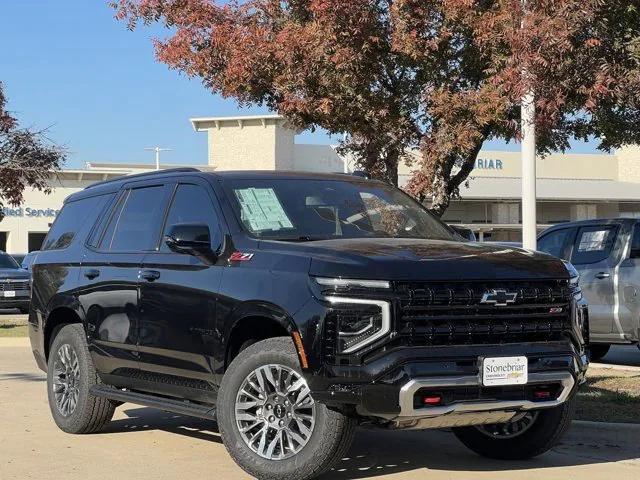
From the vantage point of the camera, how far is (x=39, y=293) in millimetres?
9602

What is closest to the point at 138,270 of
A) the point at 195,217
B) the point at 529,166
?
the point at 195,217

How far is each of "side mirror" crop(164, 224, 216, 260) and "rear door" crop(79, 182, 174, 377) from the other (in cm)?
82

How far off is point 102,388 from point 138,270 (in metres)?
1.12

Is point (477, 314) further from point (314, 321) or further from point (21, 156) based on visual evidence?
point (21, 156)

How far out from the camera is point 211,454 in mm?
8141

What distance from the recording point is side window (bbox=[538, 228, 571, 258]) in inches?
575

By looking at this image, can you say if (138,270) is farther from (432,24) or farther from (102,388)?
(432,24)

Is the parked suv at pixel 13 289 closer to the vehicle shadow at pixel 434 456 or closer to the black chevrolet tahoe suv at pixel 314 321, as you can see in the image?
the black chevrolet tahoe suv at pixel 314 321

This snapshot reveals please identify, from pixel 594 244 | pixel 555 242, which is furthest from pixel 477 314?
pixel 555 242

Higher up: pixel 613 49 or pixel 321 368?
pixel 613 49

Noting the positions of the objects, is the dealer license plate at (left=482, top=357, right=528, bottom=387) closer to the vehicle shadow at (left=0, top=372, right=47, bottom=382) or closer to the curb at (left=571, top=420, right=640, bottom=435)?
the curb at (left=571, top=420, right=640, bottom=435)

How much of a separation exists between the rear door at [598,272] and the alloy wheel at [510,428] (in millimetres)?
5983

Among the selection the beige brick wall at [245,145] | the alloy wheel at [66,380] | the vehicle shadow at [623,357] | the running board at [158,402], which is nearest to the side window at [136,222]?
the alloy wheel at [66,380]

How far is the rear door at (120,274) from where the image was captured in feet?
27.0
